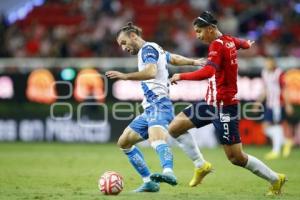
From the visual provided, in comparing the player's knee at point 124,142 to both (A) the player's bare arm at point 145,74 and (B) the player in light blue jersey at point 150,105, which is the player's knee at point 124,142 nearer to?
(B) the player in light blue jersey at point 150,105

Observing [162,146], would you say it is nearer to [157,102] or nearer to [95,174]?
[157,102]

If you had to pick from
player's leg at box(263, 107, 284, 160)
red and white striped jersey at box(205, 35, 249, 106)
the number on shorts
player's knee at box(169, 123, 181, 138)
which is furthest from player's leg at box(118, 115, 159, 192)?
player's leg at box(263, 107, 284, 160)

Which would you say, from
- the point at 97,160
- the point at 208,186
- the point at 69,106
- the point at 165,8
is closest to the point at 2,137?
the point at 69,106

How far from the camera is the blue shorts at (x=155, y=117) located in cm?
1093

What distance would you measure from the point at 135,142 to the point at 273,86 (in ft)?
28.6

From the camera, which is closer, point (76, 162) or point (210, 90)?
point (210, 90)

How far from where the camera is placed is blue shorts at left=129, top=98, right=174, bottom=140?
10.9 meters

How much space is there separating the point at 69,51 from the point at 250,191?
546 inches

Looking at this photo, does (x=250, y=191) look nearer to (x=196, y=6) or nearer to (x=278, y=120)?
(x=278, y=120)

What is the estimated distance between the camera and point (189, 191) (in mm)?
11359

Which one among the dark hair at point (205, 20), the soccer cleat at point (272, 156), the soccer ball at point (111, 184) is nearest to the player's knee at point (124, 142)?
the soccer ball at point (111, 184)

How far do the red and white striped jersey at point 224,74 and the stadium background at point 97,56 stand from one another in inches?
395

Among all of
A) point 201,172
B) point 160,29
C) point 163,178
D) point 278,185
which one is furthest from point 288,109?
point 163,178

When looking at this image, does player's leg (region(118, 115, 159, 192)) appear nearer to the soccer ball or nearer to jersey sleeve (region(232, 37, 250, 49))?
the soccer ball
